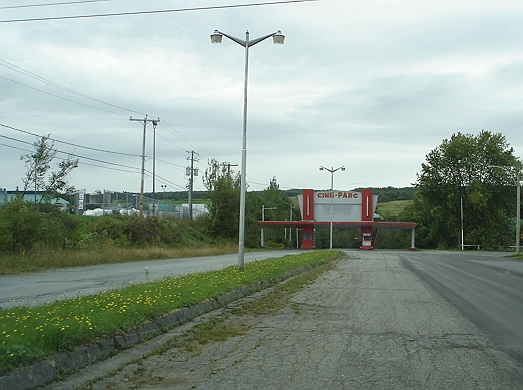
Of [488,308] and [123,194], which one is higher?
[123,194]

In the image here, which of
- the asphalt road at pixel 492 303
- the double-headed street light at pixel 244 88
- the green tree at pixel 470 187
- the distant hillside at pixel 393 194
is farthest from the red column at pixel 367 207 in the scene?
the distant hillside at pixel 393 194

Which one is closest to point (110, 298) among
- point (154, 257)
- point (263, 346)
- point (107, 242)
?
point (263, 346)

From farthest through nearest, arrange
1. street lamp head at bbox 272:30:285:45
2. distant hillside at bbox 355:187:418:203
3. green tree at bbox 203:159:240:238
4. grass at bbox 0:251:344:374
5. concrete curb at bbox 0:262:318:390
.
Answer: distant hillside at bbox 355:187:418:203
green tree at bbox 203:159:240:238
street lamp head at bbox 272:30:285:45
grass at bbox 0:251:344:374
concrete curb at bbox 0:262:318:390

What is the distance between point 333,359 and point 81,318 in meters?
3.89

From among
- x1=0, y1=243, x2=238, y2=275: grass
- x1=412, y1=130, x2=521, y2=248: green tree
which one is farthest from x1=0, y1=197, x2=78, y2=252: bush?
x1=412, y1=130, x2=521, y2=248: green tree

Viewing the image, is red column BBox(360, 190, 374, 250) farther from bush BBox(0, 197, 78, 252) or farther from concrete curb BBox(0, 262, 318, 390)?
concrete curb BBox(0, 262, 318, 390)

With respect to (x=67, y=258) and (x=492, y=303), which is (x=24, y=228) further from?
(x=492, y=303)

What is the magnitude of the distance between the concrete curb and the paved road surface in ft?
0.58

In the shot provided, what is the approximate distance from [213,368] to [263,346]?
5.10 feet

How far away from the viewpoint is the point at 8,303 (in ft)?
43.9

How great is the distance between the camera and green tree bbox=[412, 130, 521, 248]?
84.3m

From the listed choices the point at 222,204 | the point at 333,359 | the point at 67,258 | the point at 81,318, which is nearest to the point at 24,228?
the point at 67,258

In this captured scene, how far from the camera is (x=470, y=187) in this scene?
281 ft

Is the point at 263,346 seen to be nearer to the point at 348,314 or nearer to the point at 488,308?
the point at 348,314
